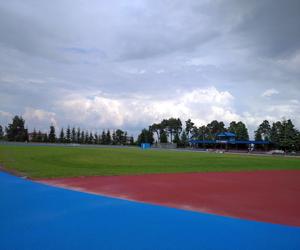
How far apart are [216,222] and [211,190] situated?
6.13m

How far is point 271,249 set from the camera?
21.1ft

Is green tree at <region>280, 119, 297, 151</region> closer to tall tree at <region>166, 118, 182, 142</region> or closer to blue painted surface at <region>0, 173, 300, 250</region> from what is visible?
tall tree at <region>166, 118, 182, 142</region>

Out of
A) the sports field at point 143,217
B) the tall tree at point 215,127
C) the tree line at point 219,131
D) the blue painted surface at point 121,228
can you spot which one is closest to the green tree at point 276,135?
the tree line at point 219,131

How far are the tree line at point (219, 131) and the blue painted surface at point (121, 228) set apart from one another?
9818cm

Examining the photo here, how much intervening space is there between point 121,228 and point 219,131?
135 metres

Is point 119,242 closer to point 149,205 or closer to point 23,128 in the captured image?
point 149,205

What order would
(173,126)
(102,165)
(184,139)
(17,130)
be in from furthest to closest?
1. (173,126)
2. (184,139)
3. (17,130)
4. (102,165)

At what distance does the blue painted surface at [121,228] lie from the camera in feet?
21.5

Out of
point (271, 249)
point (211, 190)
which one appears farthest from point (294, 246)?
point (211, 190)

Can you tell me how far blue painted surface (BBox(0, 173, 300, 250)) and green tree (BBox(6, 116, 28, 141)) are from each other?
368ft

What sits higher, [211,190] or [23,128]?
[23,128]

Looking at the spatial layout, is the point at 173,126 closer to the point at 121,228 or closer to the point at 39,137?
the point at 39,137

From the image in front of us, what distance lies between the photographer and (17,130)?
379 ft

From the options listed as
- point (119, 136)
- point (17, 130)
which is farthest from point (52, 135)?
point (119, 136)
